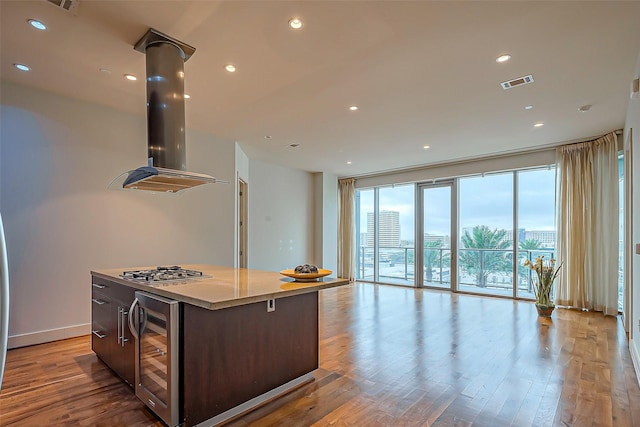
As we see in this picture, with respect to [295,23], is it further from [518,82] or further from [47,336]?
[47,336]

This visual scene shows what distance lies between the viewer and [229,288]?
87.5 inches

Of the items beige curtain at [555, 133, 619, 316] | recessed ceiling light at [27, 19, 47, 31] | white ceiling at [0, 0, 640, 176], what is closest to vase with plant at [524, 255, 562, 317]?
beige curtain at [555, 133, 619, 316]

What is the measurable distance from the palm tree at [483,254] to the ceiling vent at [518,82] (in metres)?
3.87

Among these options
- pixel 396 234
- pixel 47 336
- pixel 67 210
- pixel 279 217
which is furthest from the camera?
pixel 396 234

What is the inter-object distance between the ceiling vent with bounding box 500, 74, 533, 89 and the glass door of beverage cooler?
11.6 feet

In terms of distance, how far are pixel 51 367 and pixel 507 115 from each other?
18.4ft

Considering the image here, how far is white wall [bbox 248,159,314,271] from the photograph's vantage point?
23.5 feet

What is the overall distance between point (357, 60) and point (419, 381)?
2759 millimetres

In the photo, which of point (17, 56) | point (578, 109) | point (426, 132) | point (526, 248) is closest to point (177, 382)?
point (17, 56)

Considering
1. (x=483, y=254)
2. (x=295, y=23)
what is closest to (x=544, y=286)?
(x=483, y=254)

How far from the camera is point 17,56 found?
2.90 m

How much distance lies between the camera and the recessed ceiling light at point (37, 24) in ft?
7.91

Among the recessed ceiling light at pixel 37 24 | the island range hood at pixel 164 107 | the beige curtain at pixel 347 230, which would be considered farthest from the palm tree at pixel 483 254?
the recessed ceiling light at pixel 37 24

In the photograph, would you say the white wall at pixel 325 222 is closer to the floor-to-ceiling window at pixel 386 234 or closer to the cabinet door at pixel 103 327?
the floor-to-ceiling window at pixel 386 234
